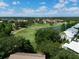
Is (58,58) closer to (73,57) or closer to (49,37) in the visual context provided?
(73,57)

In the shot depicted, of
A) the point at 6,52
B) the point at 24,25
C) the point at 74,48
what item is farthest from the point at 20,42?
the point at 24,25

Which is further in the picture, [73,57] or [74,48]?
[74,48]

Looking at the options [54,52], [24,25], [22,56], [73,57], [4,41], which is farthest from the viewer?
[24,25]

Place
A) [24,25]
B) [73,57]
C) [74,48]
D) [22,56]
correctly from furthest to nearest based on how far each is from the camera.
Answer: [24,25] < [74,48] < [22,56] < [73,57]

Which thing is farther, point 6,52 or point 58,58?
point 6,52

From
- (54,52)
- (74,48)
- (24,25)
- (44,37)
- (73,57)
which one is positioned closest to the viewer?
(73,57)

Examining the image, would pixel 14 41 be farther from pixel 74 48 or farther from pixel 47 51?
pixel 74 48

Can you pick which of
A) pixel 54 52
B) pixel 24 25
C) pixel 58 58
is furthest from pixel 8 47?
pixel 24 25

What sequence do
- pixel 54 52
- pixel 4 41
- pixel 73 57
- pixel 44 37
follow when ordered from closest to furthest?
pixel 73 57 → pixel 54 52 → pixel 4 41 → pixel 44 37

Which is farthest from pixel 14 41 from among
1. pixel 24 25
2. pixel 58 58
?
pixel 24 25
